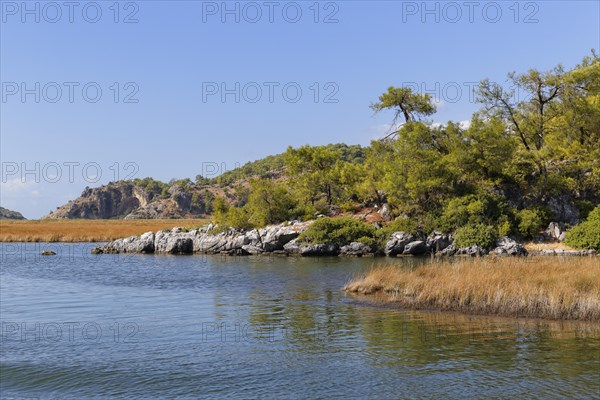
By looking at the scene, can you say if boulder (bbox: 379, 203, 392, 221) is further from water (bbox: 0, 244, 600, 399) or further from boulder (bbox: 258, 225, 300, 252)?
water (bbox: 0, 244, 600, 399)

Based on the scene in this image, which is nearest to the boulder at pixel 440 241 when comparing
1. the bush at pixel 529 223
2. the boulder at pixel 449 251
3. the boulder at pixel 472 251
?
the boulder at pixel 449 251

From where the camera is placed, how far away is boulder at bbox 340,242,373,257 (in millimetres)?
58953

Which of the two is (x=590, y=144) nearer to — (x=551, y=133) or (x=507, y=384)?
(x=551, y=133)

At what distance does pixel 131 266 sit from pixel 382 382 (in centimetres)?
3934

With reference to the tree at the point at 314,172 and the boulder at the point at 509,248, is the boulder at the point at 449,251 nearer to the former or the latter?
the boulder at the point at 509,248

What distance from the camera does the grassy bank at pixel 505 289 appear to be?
69.3ft

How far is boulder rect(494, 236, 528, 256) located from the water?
27.9 m

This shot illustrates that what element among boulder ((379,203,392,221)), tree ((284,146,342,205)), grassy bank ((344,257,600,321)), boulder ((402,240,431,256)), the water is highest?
tree ((284,146,342,205))

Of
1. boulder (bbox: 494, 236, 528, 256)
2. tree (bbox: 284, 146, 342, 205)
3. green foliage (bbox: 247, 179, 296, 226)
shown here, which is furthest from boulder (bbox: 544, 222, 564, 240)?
green foliage (bbox: 247, 179, 296, 226)

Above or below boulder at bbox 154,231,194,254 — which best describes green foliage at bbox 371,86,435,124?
above

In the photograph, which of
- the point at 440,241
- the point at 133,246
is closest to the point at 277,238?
the point at 440,241

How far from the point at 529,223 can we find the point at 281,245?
2605cm

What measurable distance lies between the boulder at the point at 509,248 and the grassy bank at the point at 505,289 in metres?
26.5

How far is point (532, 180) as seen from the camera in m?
64.8
